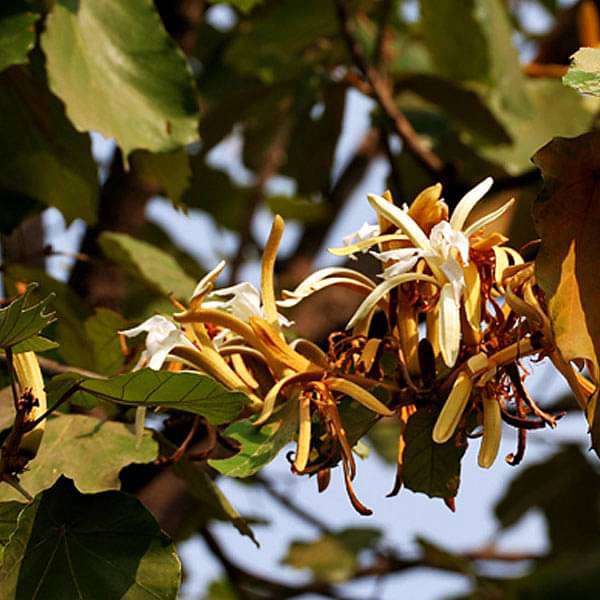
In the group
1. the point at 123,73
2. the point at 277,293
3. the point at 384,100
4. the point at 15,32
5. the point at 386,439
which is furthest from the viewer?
the point at 386,439

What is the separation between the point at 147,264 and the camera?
46.5 inches

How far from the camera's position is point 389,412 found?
0.60 m

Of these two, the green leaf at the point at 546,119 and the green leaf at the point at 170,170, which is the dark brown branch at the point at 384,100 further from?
the green leaf at the point at 170,170

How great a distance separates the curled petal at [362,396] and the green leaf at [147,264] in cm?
55

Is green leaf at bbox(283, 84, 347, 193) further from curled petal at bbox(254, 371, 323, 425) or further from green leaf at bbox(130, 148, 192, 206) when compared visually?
curled petal at bbox(254, 371, 323, 425)

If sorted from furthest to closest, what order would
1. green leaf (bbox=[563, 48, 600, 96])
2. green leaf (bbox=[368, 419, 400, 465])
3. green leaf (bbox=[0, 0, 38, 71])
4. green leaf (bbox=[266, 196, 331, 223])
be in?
1. green leaf (bbox=[368, 419, 400, 465])
2. green leaf (bbox=[266, 196, 331, 223])
3. green leaf (bbox=[0, 0, 38, 71])
4. green leaf (bbox=[563, 48, 600, 96])

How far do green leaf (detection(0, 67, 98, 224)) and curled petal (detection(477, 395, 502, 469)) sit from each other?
0.59 m

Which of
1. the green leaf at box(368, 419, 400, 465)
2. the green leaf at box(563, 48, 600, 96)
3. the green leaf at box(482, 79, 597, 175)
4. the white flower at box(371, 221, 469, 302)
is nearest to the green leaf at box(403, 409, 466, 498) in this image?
the white flower at box(371, 221, 469, 302)

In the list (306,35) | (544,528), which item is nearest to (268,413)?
(306,35)

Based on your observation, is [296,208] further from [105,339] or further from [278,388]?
[278,388]

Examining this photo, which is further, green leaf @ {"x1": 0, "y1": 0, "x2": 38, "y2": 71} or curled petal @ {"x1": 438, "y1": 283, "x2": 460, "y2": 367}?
green leaf @ {"x1": 0, "y1": 0, "x2": 38, "y2": 71}

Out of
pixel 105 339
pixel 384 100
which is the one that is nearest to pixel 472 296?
pixel 105 339

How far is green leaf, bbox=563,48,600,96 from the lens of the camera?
56cm

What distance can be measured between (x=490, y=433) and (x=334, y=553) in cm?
141
